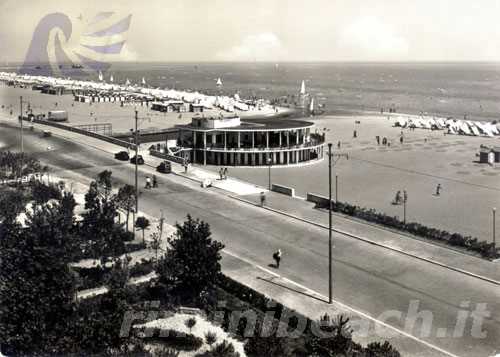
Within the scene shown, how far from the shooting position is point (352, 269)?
94.8 feet

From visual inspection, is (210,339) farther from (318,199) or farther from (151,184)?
(151,184)

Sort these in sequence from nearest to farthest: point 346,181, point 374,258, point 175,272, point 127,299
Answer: point 127,299 → point 175,272 → point 374,258 → point 346,181

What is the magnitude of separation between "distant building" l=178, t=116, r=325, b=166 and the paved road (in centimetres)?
1515

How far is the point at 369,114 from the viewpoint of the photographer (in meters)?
121

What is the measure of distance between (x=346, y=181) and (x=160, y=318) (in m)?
33.7

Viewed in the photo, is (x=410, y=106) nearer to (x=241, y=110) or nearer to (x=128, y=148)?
(x=241, y=110)

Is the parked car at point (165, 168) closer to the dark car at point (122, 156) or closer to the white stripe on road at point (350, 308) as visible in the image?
the dark car at point (122, 156)

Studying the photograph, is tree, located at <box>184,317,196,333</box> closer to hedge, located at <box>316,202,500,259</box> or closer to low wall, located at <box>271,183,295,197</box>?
hedge, located at <box>316,202,500,259</box>

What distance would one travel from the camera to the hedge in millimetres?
31203

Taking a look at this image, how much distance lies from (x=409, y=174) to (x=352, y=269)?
30983 millimetres

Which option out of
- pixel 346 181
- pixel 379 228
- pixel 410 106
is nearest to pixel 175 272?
pixel 379 228

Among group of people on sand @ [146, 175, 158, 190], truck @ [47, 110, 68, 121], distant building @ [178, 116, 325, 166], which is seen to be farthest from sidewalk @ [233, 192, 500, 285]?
truck @ [47, 110, 68, 121]

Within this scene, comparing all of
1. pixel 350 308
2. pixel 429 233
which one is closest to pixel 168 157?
pixel 429 233

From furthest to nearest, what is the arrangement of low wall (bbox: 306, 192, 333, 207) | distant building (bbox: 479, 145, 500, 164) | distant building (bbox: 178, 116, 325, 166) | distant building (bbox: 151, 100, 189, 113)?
distant building (bbox: 151, 100, 189, 113) → distant building (bbox: 479, 145, 500, 164) → distant building (bbox: 178, 116, 325, 166) → low wall (bbox: 306, 192, 333, 207)
